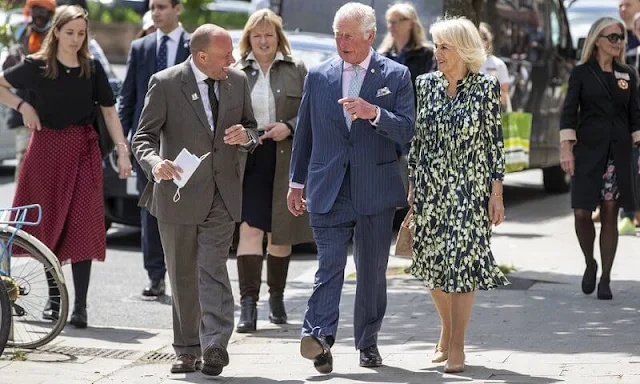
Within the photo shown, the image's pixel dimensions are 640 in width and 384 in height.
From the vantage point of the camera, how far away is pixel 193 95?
7465mm

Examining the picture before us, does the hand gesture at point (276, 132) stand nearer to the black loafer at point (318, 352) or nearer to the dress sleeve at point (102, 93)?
the dress sleeve at point (102, 93)

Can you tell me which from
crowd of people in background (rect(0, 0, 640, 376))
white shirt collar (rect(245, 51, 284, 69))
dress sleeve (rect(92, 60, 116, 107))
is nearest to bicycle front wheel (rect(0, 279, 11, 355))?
crowd of people in background (rect(0, 0, 640, 376))

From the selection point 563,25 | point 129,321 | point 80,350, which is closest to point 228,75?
point 80,350

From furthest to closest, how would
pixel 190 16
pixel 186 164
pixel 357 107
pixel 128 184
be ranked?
pixel 190 16 < pixel 128 184 < pixel 186 164 < pixel 357 107

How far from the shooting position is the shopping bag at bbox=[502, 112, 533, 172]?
14.4 meters

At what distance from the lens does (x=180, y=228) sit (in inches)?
295

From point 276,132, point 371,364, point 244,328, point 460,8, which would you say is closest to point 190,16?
point 460,8

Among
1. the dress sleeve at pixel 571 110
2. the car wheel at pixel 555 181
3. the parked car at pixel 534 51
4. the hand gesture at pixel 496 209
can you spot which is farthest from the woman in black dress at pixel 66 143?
the car wheel at pixel 555 181

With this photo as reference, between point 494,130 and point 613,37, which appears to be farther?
point 613,37

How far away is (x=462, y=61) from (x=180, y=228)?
1.66 metres

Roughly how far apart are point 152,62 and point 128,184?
94.8 inches

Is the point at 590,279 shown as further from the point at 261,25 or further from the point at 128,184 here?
the point at 128,184

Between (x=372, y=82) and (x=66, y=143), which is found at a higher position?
(x=372, y=82)

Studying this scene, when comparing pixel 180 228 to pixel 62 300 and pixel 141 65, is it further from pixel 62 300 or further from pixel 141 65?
pixel 141 65
